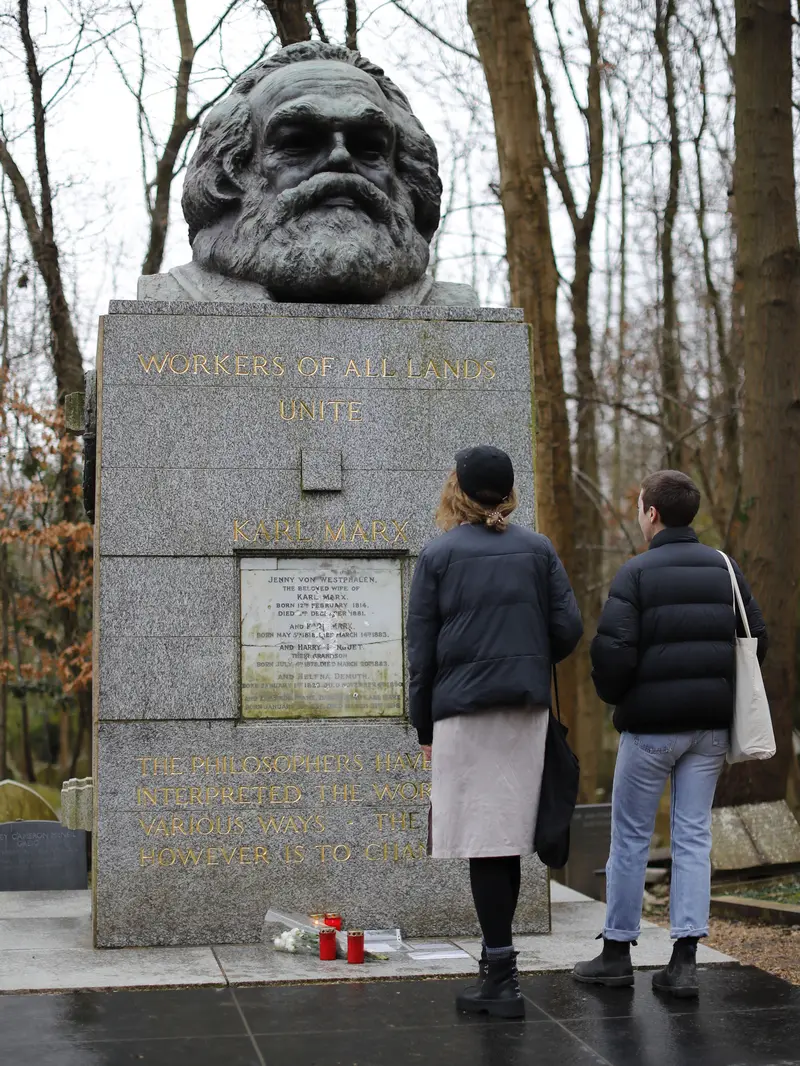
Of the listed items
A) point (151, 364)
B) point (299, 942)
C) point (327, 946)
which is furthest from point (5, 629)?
point (327, 946)

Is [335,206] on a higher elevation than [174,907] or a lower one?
higher

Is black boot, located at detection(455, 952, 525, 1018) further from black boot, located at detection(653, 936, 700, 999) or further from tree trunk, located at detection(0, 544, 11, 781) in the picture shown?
tree trunk, located at detection(0, 544, 11, 781)

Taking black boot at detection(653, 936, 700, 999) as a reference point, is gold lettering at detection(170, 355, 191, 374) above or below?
above

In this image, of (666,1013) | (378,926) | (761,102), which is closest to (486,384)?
(378,926)

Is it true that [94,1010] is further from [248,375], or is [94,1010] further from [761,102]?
[761,102]

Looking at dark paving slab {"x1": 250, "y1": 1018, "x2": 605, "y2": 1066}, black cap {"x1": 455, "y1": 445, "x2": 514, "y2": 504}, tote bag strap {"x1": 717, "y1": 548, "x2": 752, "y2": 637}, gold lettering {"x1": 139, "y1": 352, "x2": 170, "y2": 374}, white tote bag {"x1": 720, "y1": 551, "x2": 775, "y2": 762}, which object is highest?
gold lettering {"x1": 139, "y1": 352, "x2": 170, "y2": 374}

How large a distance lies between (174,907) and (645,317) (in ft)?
62.6

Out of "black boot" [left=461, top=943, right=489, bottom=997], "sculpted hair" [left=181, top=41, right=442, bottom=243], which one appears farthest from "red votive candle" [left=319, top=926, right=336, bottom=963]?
"sculpted hair" [left=181, top=41, right=442, bottom=243]

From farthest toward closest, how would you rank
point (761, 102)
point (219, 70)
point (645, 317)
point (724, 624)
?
point (645, 317) → point (219, 70) → point (761, 102) → point (724, 624)

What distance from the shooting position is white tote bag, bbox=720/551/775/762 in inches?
208

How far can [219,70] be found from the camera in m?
17.4

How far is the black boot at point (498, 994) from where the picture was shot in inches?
194

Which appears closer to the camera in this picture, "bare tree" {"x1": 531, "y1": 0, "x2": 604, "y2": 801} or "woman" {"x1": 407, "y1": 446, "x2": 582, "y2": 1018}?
"woman" {"x1": 407, "y1": 446, "x2": 582, "y2": 1018}

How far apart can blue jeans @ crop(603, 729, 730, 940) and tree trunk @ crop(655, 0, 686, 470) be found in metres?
11.8
